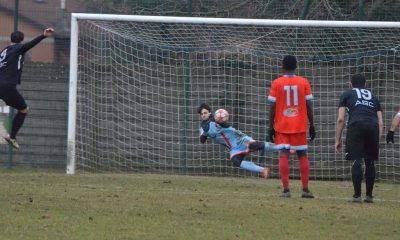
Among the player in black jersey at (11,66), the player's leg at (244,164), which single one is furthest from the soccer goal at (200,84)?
the player in black jersey at (11,66)

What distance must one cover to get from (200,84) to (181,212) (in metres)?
8.35

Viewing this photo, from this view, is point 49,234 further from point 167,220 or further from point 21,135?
point 21,135

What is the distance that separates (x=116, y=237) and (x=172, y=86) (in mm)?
10294

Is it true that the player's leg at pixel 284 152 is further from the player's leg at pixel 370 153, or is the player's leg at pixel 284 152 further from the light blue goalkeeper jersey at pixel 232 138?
the light blue goalkeeper jersey at pixel 232 138

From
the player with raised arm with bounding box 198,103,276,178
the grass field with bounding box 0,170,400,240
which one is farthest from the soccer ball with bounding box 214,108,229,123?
the grass field with bounding box 0,170,400,240

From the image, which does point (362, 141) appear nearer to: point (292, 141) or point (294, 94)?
point (292, 141)

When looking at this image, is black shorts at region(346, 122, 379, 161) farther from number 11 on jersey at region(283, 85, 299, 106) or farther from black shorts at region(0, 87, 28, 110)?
black shorts at region(0, 87, 28, 110)

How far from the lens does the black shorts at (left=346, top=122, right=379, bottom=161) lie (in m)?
12.4

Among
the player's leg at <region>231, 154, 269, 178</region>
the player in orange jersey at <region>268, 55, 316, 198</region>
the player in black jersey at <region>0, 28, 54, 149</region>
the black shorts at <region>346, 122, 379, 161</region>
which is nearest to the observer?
the black shorts at <region>346, 122, 379, 161</region>

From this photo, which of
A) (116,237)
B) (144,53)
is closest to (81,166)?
(144,53)

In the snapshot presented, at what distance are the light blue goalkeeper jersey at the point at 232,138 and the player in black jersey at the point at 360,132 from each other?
4.46m

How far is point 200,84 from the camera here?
18922 millimetres

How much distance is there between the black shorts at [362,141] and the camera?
490 inches

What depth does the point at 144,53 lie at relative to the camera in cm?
1844
